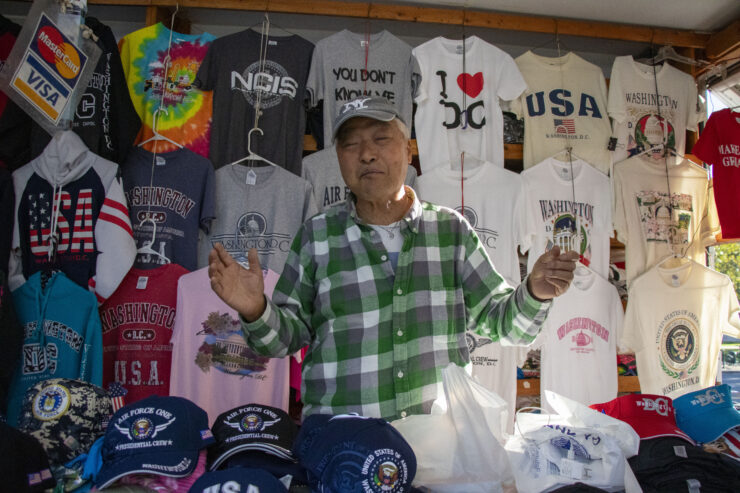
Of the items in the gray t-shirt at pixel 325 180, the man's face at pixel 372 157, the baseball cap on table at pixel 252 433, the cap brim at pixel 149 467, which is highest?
the gray t-shirt at pixel 325 180

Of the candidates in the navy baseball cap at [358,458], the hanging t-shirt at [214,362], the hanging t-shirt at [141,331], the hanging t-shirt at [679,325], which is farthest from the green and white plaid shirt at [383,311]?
the hanging t-shirt at [679,325]

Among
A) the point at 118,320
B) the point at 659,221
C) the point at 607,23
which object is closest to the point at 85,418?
the point at 118,320

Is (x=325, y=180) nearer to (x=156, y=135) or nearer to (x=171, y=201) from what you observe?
(x=171, y=201)

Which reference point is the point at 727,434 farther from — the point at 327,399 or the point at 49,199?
the point at 49,199

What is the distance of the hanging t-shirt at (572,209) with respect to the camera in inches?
127

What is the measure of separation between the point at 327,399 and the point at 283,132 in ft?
6.34

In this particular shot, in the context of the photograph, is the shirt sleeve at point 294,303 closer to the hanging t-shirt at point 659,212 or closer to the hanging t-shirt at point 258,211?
the hanging t-shirt at point 258,211

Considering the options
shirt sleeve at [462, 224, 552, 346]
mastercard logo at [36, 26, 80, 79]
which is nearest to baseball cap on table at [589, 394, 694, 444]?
shirt sleeve at [462, 224, 552, 346]

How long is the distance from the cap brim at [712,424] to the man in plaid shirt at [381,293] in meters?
0.60

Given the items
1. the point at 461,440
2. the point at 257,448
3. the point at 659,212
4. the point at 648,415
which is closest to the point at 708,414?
the point at 648,415

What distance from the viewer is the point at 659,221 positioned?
3.37 m

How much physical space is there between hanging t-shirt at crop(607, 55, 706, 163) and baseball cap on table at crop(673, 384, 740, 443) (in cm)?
211

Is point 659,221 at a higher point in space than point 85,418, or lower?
higher

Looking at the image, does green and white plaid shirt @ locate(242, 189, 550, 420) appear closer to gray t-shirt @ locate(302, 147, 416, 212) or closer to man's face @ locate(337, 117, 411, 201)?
man's face @ locate(337, 117, 411, 201)
